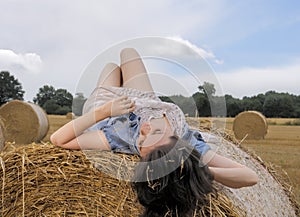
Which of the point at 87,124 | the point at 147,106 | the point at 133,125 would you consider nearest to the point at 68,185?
the point at 87,124

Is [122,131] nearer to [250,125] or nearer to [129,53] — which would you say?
[129,53]

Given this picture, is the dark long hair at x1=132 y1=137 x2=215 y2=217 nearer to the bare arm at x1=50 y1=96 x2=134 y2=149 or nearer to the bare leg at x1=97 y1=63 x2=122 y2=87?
the bare arm at x1=50 y1=96 x2=134 y2=149

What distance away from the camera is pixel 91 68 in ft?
7.05

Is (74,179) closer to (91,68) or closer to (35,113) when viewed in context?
(91,68)

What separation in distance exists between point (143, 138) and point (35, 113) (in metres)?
6.65

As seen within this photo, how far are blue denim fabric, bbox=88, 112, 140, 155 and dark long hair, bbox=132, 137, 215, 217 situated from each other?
1.05 ft

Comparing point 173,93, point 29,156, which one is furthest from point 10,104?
point 173,93

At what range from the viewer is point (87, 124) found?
7.25ft

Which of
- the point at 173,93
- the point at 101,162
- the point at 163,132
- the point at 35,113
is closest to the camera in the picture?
the point at 163,132

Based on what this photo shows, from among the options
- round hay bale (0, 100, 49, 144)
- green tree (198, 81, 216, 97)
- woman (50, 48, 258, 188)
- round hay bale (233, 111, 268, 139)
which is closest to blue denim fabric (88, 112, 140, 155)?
woman (50, 48, 258, 188)

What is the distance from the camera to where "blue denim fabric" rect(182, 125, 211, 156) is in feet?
6.90

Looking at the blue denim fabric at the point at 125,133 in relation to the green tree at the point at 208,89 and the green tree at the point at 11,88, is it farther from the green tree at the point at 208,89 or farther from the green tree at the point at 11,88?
the green tree at the point at 11,88

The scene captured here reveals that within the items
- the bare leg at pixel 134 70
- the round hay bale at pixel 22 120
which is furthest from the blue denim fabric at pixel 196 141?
the round hay bale at pixel 22 120

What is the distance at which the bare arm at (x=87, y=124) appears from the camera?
82.5 inches
